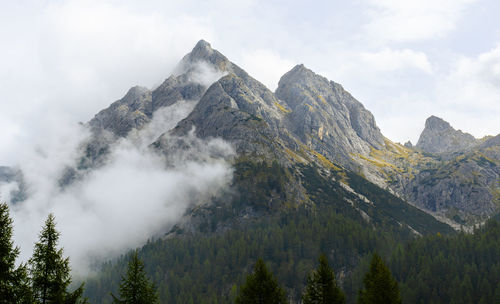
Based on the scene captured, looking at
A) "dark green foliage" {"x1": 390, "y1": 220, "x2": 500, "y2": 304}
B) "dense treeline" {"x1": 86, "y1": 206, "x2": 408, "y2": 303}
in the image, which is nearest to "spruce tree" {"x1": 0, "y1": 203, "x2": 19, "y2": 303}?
"dark green foliage" {"x1": 390, "y1": 220, "x2": 500, "y2": 304}

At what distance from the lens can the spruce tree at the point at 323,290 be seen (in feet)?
129

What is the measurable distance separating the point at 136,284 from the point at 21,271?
10.8 m

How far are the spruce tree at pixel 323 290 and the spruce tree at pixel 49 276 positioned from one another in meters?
25.5

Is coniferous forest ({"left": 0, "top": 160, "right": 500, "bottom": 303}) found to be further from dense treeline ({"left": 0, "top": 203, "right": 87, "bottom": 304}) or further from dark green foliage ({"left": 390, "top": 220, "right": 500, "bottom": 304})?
dark green foliage ({"left": 390, "top": 220, "right": 500, "bottom": 304})

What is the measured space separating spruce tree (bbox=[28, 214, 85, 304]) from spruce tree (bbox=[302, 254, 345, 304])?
2554cm

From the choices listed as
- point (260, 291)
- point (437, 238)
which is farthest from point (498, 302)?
point (260, 291)

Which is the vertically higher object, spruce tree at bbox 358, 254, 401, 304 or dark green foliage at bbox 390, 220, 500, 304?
spruce tree at bbox 358, 254, 401, 304

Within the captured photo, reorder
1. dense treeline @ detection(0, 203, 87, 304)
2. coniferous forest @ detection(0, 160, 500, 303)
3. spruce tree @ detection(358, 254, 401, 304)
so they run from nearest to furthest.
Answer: dense treeline @ detection(0, 203, 87, 304) → coniferous forest @ detection(0, 160, 500, 303) → spruce tree @ detection(358, 254, 401, 304)

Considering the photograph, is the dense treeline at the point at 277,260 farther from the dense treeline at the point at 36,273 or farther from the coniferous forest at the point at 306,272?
the dense treeline at the point at 36,273

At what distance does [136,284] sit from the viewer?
31.5 metres

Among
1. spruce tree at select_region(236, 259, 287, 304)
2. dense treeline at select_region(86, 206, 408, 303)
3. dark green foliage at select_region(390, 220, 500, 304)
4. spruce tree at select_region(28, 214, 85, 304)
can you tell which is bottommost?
dense treeline at select_region(86, 206, 408, 303)

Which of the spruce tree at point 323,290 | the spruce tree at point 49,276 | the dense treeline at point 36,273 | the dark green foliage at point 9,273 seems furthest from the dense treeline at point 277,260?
the dark green foliage at point 9,273

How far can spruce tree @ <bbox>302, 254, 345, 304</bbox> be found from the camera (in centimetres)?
3944

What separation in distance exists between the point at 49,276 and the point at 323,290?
28245 mm
